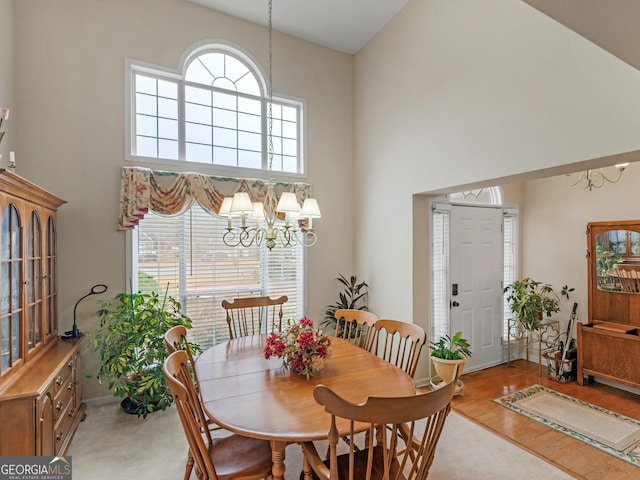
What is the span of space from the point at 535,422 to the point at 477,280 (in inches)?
67.8

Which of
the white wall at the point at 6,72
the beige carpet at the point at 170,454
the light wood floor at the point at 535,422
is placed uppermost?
the white wall at the point at 6,72

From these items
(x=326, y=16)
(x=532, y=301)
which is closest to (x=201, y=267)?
(x=326, y=16)

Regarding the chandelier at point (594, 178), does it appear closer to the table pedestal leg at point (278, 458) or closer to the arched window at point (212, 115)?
the arched window at point (212, 115)

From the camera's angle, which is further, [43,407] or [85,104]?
[85,104]

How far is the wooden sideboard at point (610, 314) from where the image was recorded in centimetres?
344

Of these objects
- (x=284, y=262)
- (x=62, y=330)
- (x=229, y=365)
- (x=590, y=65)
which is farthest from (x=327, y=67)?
(x=62, y=330)

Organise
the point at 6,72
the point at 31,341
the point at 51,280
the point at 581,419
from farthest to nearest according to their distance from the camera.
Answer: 1. the point at 581,419
2. the point at 51,280
3. the point at 6,72
4. the point at 31,341

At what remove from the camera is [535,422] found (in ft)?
9.72

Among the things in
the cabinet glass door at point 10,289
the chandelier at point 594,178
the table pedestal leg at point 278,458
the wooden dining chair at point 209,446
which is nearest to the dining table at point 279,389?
Answer: the table pedestal leg at point 278,458

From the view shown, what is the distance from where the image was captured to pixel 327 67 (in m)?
4.50

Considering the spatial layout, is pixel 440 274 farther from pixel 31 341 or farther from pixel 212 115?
pixel 31 341

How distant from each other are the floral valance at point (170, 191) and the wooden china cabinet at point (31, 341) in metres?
0.57

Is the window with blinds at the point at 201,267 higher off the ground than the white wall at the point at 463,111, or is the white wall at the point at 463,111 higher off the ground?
the white wall at the point at 463,111

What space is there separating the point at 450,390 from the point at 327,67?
4.40m
